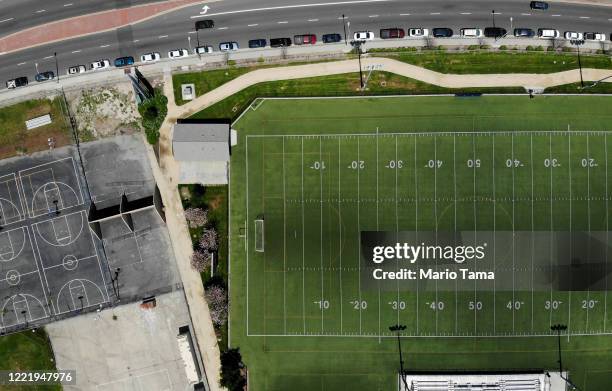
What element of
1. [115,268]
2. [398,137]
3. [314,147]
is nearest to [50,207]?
[115,268]

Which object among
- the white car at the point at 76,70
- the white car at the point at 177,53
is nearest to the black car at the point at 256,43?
the white car at the point at 177,53

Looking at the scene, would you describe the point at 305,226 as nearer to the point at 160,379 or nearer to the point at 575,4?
the point at 160,379

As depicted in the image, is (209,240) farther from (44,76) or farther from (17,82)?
(17,82)

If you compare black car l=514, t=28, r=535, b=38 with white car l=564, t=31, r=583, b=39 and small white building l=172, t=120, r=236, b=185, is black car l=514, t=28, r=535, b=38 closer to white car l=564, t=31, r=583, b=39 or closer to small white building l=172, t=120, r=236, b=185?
white car l=564, t=31, r=583, b=39

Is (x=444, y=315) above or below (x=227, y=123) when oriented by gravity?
below

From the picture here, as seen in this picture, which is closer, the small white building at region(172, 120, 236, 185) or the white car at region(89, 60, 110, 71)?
the small white building at region(172, 120, 236, 185)

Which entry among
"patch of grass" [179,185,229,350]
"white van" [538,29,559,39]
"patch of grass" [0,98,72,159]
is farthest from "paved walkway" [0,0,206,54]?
"white van" [538,29,559,39]

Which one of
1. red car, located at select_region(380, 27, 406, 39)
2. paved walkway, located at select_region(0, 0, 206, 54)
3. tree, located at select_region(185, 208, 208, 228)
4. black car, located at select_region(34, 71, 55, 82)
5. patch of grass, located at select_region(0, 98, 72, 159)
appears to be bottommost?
tree, located at select_region(185, 208, 208, 228)

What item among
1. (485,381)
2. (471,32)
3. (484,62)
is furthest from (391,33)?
(485,381)
